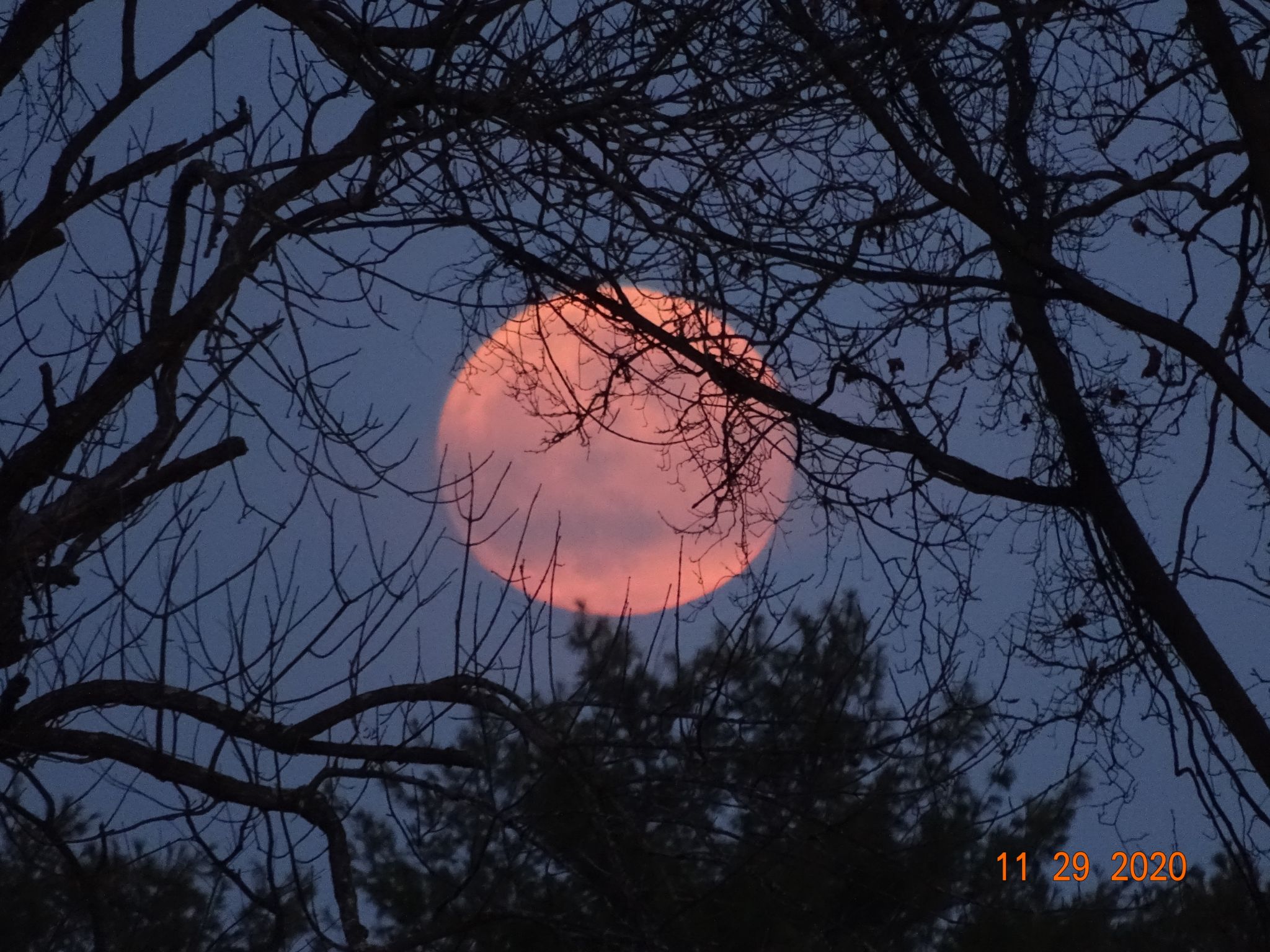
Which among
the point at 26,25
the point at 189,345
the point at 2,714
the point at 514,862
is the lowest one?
the point at 514,862

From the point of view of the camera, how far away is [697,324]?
15.3 ft

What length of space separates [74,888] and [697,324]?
8.96ft

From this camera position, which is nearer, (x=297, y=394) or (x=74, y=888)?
(x=297, y=394)

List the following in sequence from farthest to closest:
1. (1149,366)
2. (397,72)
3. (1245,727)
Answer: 1. (1149,366)
2. (1245,727)
3. (397,72)

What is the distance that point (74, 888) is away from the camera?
436cm

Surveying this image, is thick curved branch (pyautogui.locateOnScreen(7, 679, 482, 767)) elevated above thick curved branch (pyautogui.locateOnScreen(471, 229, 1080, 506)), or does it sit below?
below

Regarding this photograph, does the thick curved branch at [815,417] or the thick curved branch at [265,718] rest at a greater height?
the thick curved branch at [815,417]

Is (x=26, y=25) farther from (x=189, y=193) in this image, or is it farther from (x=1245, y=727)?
(x=1245, y=727)

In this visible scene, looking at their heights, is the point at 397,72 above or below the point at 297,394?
above

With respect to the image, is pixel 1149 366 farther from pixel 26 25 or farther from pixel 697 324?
pixel 26 25

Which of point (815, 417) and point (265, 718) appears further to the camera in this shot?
point (815, 417)

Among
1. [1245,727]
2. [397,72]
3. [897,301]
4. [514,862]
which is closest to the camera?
[514,862]

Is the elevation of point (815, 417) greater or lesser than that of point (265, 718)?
greater

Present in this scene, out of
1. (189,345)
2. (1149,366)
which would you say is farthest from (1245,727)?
(189,345)
